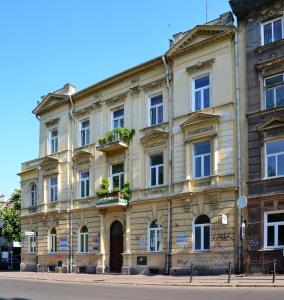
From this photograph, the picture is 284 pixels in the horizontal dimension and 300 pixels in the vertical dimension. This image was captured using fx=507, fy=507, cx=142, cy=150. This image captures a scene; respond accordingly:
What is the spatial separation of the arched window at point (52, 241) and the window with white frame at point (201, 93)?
1602cm

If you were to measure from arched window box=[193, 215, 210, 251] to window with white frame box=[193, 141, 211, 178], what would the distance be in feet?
7.77

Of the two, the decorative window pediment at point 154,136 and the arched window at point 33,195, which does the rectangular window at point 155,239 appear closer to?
the decorative window pediment at point 154,136

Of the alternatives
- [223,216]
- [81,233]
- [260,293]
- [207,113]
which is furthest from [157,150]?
[260,293]

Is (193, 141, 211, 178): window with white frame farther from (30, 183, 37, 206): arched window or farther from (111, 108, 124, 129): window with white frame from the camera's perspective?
(30, 183, 37, 206): arched window

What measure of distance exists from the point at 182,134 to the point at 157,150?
7.47 ft

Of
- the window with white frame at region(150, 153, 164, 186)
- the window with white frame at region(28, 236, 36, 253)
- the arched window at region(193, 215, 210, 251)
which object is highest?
the window with white frame at region(150, 153, 164, 186)

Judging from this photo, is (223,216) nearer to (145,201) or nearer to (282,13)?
(145,201)

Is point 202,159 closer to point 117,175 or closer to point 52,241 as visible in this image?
point 117,175

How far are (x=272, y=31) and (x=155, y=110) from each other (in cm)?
877

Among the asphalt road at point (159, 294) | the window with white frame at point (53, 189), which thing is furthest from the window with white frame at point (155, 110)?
the asphalt road at point (159, 294)

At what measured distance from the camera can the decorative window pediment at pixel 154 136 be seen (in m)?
29.8

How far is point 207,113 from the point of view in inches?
1078

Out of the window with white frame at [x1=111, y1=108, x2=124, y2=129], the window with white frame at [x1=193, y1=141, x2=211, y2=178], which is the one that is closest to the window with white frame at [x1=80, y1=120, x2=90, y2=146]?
the window with white frame at [x1=111, y1=108, x2=124, y2=129]

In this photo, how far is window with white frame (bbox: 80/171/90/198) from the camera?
35.4 metres
